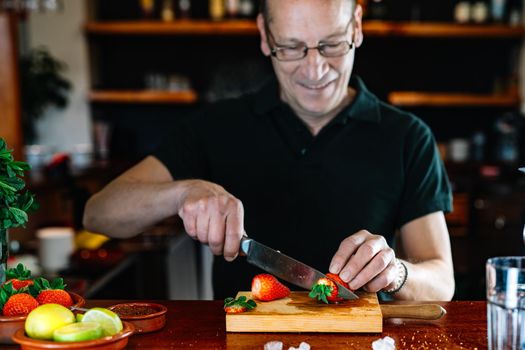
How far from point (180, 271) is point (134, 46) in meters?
2.61

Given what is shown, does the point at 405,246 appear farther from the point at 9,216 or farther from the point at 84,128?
the point at 84,128

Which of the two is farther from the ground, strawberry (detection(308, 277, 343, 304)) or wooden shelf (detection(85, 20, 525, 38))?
wooden shelf (detection(85, 20, 525, 38))

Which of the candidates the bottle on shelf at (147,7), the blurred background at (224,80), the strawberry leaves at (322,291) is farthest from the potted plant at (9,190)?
the bottle on shelf at (147,7)

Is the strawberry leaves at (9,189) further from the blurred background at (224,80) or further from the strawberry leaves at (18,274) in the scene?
the blurred background at (224,80)

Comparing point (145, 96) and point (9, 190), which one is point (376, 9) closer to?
point (145, 96)

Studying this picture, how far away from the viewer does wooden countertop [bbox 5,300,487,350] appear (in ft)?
4.69

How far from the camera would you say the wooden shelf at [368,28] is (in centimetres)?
586

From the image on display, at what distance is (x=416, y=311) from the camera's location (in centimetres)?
156

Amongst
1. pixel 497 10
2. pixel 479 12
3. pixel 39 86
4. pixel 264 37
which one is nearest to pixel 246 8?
pixel 39 86

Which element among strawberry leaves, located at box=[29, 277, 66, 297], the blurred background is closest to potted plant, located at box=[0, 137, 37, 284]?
strawberry leaves, located at box=[29, 277, 66, 297]

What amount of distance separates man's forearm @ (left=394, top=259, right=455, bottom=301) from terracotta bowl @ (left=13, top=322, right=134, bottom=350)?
2.69 feet

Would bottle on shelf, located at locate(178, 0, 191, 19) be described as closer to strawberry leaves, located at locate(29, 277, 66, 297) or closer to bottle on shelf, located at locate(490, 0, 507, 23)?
bottle on shelf, located at locate(490, 0, 507, 23)

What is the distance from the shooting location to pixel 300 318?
149cm

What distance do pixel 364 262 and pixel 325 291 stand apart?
115mm
